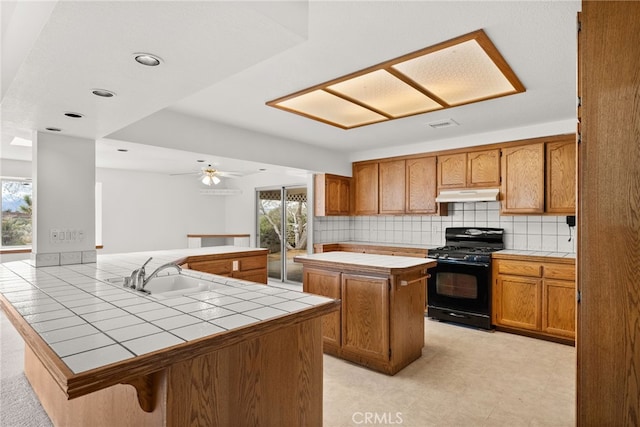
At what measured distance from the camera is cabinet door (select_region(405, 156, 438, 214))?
4719 mm

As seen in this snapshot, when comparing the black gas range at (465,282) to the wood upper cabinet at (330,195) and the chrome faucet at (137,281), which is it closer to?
the wood upper cabinet at (330,195)

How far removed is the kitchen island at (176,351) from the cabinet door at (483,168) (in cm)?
334

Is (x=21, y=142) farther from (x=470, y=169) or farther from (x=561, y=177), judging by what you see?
(x=561, y=177)

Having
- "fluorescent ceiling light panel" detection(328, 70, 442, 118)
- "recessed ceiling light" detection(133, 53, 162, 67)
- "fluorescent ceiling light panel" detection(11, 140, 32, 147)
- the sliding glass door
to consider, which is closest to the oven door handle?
"fluorescent ceiling light panel" detection(328, 70, 442, 118)

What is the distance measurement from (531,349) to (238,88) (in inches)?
141

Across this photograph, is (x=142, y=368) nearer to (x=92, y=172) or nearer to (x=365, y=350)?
(x=365, y=350)

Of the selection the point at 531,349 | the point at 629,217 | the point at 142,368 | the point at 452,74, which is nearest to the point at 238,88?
the point at 452,74

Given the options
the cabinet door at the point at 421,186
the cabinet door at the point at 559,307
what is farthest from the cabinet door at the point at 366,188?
the cabinet door at the point at 559,307

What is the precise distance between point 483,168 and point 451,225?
94cm

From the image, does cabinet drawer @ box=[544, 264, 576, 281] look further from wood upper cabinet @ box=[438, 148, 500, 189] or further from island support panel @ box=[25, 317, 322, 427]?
island support panel @ box=[25, 317, 322, 427]

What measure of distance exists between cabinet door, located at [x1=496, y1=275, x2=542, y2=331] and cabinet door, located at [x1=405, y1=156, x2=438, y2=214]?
1299 mm

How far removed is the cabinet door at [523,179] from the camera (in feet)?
12.7

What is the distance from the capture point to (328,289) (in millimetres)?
3170

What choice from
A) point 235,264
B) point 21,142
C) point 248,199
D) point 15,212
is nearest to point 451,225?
point 235,264
